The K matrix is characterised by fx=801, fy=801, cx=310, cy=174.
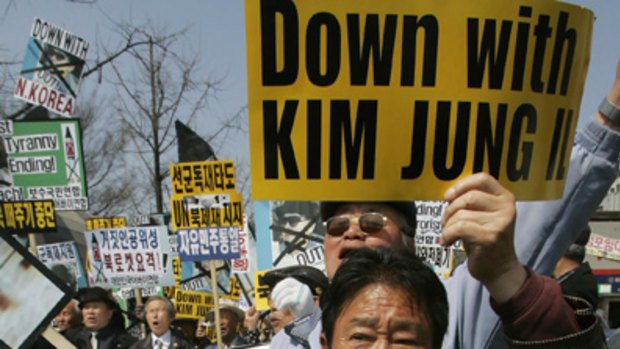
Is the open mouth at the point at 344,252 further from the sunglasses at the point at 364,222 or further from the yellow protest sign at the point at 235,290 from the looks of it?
the yellow protest sign at the point at 235,290

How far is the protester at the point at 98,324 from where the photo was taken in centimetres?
732

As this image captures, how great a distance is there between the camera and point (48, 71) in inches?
411

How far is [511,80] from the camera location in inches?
69.7

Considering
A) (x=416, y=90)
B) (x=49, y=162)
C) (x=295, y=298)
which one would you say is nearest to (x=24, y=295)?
(x=295, y=298)

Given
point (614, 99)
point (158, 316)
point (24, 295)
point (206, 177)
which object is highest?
point (614, 99)

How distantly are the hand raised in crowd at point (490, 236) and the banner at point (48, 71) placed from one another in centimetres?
951

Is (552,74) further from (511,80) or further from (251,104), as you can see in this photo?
(251,104)

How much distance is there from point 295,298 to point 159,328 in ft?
12.4

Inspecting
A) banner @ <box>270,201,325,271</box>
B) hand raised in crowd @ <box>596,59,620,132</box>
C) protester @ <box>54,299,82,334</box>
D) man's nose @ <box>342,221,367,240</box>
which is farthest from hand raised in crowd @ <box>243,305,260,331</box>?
hand raised in crowd @ <box>596,59,620,132</box>

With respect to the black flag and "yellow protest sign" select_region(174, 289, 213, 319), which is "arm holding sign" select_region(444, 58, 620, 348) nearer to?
"yellow protest sign" select_region(174, 289, 213, 319)

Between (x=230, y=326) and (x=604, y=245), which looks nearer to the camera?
(x=230, y=326)

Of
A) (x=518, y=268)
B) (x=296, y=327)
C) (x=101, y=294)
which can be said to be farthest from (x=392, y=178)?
(x=101, y=294)

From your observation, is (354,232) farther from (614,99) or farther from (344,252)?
(614,99)

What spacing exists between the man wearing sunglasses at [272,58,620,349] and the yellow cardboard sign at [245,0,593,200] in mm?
79
